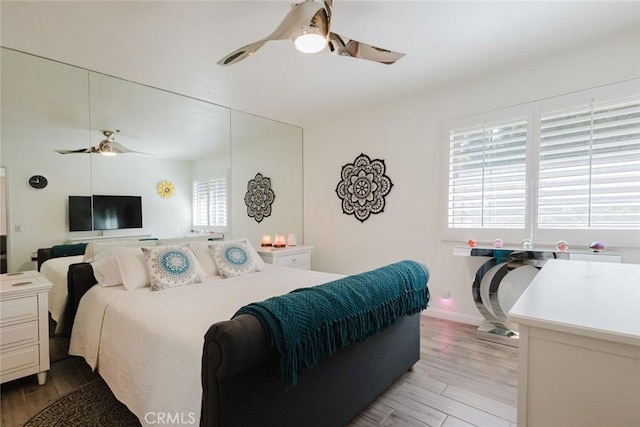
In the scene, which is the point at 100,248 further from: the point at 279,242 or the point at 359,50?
the point at 359,50

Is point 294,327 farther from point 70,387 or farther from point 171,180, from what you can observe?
point 171,180

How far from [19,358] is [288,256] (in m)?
2.50

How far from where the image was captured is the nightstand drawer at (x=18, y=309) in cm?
194

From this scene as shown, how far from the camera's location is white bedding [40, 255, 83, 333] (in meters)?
2.41

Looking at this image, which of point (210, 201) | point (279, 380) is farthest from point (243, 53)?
point (210, 201)

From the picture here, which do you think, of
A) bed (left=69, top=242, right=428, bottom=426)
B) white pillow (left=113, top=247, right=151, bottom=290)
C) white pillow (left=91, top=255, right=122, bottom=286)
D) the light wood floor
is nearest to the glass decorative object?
the light wood floor

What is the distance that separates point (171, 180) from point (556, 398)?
130 inches

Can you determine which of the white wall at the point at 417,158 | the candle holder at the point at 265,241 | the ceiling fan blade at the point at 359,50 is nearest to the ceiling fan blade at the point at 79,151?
the candle holder at the point at 265,241

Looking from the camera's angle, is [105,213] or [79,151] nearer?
[79,151]

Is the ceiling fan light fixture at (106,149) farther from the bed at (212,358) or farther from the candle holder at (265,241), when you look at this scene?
the candle holder at (265,241)

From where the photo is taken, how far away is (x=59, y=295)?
7.94 feet

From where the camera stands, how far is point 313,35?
162 centimetres

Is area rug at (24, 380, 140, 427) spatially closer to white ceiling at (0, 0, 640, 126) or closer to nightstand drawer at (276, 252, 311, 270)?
nightstand drawer at (276, 252, 311, 270)

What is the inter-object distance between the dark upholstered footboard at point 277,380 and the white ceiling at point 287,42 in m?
1.93
